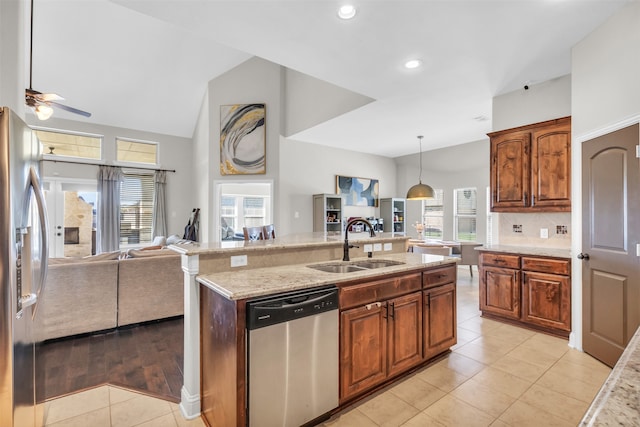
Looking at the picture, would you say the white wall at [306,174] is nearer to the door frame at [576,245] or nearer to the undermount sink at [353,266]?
the undermount sink at [353,266]

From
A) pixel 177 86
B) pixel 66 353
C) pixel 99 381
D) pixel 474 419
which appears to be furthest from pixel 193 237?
pixel 474 419

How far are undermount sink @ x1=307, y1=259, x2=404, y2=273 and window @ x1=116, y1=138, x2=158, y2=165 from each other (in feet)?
23.0

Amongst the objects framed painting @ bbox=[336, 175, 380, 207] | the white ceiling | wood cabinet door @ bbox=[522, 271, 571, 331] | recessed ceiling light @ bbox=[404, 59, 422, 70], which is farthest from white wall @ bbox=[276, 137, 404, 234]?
wood cabinet door @ bbox=[522, 271, 571, 331]

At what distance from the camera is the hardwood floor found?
233 cm

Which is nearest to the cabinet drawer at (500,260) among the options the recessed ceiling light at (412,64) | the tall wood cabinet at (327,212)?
the recessed ceiling light at (412,64)

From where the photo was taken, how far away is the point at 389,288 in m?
2.23

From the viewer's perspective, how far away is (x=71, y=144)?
680 cm

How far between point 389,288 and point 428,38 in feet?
7.51

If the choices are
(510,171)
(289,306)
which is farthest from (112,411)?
(510,171)

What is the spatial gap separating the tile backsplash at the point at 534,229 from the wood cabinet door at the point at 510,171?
303mm

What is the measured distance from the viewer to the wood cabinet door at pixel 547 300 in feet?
10.2

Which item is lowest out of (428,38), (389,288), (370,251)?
(389,288)

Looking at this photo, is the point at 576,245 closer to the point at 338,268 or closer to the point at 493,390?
the point at 493,390

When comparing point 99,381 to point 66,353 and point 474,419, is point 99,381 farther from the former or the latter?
point 474,419
